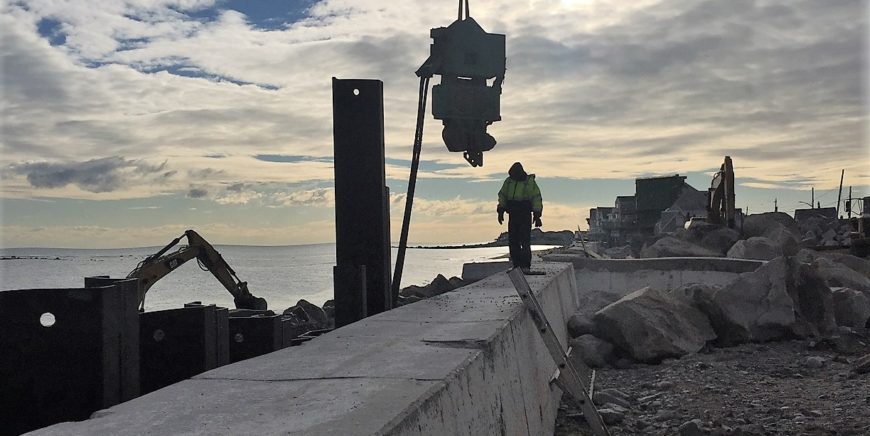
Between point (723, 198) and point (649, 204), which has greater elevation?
point (649, 204)

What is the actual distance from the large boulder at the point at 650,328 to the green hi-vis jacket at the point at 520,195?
186 cm

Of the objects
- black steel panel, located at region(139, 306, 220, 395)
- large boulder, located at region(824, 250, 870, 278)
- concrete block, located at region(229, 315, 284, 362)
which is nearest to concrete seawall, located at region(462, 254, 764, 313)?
large boulder, located at region(824, 250, 870, 278)

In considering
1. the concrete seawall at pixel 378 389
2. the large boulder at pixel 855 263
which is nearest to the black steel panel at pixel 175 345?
the concrete seawall at pixel 378 389

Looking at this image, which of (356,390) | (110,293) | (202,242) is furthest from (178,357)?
(202,242)

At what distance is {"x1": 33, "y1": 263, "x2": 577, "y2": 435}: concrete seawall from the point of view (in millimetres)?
3053

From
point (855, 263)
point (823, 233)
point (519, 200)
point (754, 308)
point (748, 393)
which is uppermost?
point (519, 200)

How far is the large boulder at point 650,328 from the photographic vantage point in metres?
10.0

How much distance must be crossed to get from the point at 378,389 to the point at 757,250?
669 inches

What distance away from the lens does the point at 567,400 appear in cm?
Answer: 828

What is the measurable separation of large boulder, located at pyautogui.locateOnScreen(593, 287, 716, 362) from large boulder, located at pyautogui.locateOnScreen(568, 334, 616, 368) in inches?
5.8

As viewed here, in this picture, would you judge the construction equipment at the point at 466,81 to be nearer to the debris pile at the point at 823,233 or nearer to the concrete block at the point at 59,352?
the concrete block at the point at 59,352

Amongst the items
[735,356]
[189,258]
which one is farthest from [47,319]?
[189,258]

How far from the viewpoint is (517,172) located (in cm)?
1119

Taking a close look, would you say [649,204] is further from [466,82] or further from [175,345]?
[175,345]
